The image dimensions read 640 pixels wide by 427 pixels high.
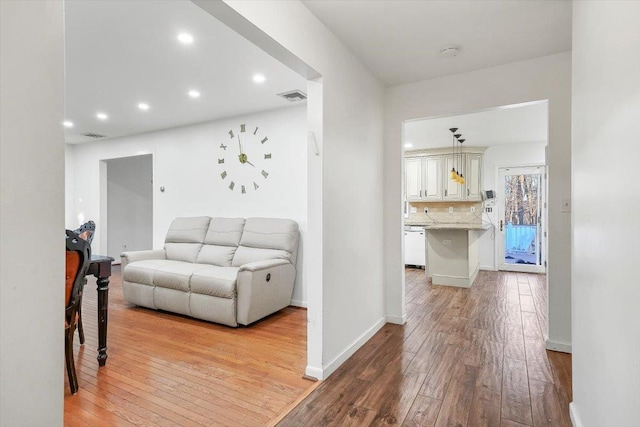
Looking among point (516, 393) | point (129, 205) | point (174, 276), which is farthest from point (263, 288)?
point (129, 205)

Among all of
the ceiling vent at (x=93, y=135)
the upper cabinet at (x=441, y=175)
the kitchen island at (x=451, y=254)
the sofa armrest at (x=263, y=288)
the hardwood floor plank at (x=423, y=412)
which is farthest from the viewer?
the upper cabinet at (x=441, y=175)

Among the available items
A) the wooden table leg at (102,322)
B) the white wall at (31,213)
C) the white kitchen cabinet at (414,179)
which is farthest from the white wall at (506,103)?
the white kitchen cabinet at (414,179)

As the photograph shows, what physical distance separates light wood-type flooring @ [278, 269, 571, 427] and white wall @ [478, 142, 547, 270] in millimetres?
3213

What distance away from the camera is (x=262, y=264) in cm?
352

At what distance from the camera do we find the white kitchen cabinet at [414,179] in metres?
7.23

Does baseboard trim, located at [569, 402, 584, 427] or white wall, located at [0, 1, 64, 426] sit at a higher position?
white wall, located at [0, 1, 64, 426]

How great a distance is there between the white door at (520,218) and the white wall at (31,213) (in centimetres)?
738

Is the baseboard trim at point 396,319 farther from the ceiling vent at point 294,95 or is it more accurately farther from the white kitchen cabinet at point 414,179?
the white kitchen cabinet at point 414,179

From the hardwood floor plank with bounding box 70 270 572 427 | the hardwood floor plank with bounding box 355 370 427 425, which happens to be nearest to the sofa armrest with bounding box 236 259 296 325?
the hardwood floor plank with bounding box 70 270 572 427

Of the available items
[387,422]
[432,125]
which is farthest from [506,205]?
[387,422]

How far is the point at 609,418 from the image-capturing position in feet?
3.96

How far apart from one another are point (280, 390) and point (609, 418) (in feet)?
5.56

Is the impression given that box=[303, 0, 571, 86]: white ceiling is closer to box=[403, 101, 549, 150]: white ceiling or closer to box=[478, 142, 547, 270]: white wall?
box=[403, 101, 549, 150]: white ceiling

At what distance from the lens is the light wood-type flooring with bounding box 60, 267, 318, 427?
192 cm
